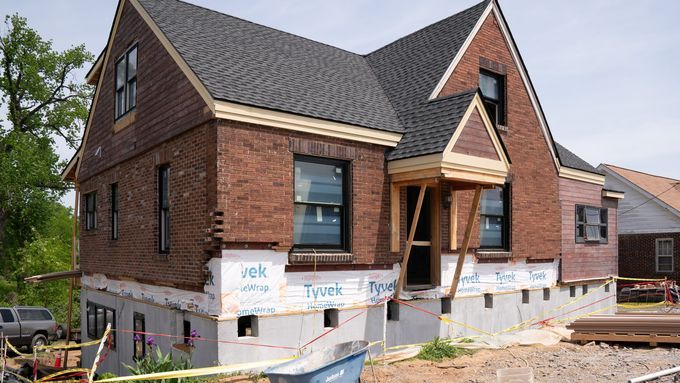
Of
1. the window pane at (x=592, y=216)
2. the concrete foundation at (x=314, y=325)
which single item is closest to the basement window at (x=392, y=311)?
the concrete foundation at (x=314, y=325)

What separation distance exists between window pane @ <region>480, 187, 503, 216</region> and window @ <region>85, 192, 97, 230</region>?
1180 centimetres

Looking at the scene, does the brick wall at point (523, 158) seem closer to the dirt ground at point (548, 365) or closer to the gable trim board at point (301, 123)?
the gable trim board at point (301, 123)

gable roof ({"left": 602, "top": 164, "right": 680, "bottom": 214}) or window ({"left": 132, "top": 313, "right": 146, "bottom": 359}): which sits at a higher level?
gable roof ({"left": 602, "top": 164, "right": 680, "bottom": 214})

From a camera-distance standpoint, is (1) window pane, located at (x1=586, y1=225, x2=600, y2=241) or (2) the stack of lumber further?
(1) window pane, located at (x1=586, y1=225, x2=600, y2=241)

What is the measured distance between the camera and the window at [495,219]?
15430 mm

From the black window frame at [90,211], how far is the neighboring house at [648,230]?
2617cm

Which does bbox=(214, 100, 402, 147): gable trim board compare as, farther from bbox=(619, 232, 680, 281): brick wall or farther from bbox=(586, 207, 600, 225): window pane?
bbox=(619, 232, 680, 281): brick wall

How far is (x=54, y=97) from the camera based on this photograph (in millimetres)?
42219

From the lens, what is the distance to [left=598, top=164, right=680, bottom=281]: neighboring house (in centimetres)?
3014

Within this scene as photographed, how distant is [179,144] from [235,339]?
419cm

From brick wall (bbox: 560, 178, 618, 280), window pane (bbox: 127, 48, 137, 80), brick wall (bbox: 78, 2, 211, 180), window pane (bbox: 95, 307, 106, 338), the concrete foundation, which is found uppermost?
window pane (bbox: 127, 48, 137, 80)

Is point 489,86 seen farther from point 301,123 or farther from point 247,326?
point 247,326

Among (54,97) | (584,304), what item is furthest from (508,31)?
(54,97)

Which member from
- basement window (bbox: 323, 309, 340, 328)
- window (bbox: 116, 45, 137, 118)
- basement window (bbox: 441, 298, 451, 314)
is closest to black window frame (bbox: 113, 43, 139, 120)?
window (bbox: 116, 45, 137, 118)
